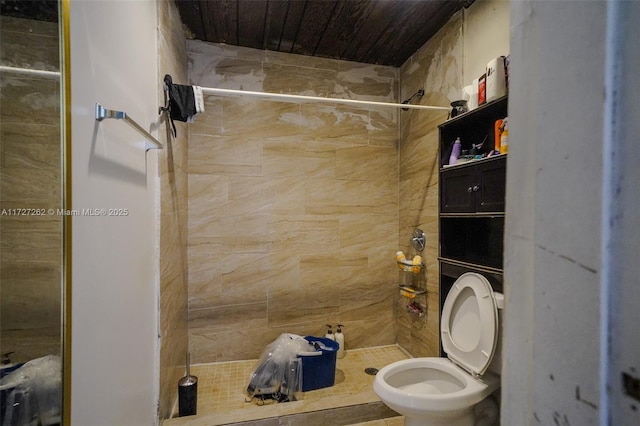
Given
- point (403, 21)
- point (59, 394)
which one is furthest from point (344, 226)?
point (59, 394)

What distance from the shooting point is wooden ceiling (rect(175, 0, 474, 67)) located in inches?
74.0

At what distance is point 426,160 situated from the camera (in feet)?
7.41

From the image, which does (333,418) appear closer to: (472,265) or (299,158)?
(472,265)

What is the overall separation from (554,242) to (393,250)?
2.46 m

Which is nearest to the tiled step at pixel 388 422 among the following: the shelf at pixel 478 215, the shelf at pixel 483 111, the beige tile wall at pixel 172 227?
the beige tile wall at pixel 172 227

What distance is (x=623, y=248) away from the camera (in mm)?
238

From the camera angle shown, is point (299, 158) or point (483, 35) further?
point (299, 158)

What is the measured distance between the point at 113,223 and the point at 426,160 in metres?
2.06

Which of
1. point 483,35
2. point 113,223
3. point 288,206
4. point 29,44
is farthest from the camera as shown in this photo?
point 288,206

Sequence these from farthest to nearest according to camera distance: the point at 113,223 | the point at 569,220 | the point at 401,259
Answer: the point at 401,259
the point at 113,223
the point at 569,220

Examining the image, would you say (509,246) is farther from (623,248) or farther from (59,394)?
(59,394)

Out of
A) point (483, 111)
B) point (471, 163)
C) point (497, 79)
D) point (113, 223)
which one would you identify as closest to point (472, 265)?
point (471, 163)

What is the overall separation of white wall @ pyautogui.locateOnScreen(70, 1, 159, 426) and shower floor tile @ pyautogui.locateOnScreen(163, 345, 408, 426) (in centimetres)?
43

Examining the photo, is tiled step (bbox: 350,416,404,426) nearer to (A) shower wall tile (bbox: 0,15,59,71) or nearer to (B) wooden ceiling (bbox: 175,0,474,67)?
(A) shower wall tile (bbox: 0,15,59,71)
